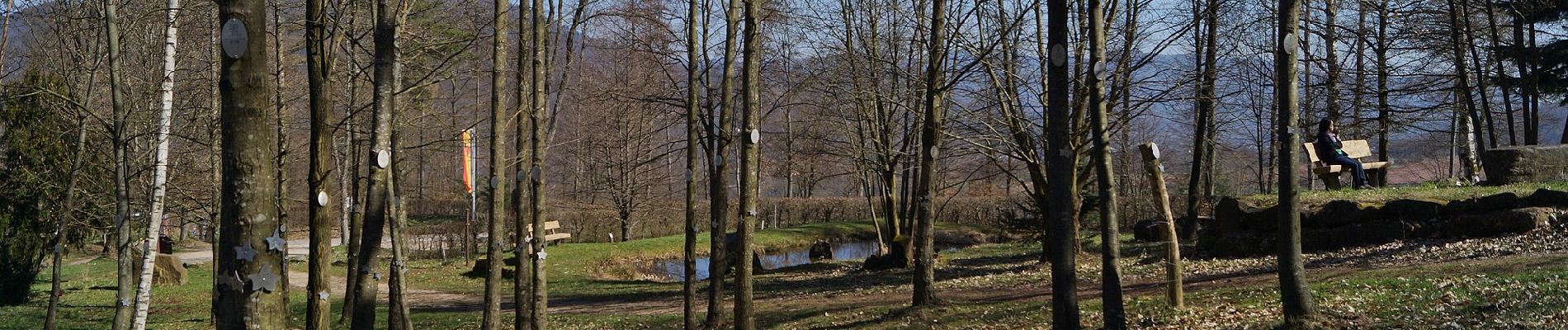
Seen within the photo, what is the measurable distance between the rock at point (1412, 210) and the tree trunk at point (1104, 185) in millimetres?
7528

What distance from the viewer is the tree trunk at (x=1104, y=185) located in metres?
7.45

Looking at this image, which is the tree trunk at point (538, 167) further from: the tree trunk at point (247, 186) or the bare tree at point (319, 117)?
the tree trunk at point (247, 186)

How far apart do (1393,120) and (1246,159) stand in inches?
822

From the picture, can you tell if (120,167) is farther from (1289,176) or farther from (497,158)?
(1289,176)

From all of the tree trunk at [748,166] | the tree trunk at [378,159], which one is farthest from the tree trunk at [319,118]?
the tree trunk at [748,166]

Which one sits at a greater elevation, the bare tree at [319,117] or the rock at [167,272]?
the bare tree at [319,117]

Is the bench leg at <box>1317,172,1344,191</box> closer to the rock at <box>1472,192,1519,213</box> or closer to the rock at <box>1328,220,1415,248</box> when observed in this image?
the rock at <box>1328,220,1415,248</box>

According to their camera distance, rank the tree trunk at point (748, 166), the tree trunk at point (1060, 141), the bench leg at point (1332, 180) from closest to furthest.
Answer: the tree trunk at point (1060, 141)
the tree trunk at point (748, 166)
the bench leg at point (1332, 180)

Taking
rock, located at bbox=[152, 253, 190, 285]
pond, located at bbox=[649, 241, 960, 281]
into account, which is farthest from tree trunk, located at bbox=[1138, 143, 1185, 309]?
rock, located at bbox=[152, 253, 190, 285]

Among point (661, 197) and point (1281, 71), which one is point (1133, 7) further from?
point (661, 197)

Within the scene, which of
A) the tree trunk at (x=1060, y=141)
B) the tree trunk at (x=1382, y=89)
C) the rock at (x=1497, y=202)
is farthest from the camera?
Result: the tree trunk at (x=1382, y=89)

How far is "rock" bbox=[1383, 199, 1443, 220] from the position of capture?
13.0 metres

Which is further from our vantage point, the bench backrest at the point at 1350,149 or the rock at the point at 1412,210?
the bench backrest at the point at 1350,149

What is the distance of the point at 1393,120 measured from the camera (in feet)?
71.1
